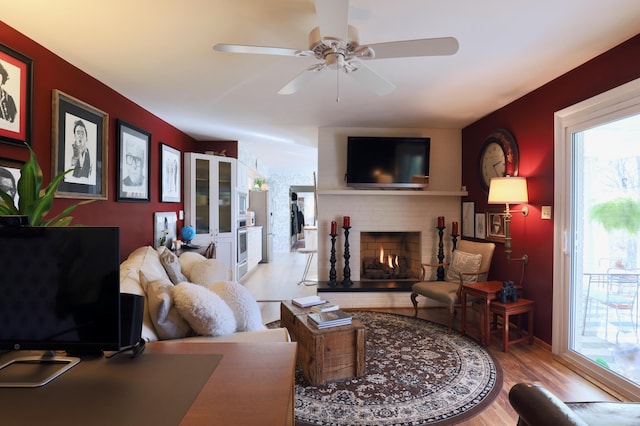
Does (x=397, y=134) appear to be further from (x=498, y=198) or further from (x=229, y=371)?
(x=229, y=371)

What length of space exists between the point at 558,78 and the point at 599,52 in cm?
43

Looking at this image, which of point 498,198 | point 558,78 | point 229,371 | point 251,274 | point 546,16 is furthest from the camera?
point 251,274

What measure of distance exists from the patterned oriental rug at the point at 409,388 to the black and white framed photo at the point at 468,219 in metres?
1.63

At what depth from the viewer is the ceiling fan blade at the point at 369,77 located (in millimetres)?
2000

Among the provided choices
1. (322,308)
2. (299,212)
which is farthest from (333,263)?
(299,212)

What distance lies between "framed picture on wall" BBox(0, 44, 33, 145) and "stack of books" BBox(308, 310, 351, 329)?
2242 millimetres

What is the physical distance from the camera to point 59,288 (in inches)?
37.5

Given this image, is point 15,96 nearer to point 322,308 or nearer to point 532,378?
point 322,308

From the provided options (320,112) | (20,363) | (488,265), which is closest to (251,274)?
(320,112)

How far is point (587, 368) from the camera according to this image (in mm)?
2432

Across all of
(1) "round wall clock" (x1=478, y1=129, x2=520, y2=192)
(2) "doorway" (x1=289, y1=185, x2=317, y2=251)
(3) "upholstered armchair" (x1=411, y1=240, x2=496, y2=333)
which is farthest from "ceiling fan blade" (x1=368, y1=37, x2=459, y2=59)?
(2) "doorway" (x1=289, y1=185, x2=317, y2=251)

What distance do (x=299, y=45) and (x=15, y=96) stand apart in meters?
1.82

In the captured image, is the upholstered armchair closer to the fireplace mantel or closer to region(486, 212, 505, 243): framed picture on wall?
region(486, 212, 505, 243): framed picture on wall

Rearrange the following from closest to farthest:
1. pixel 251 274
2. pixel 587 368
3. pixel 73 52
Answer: pixel 73 52
pixel 587 368
pixel 251 274
